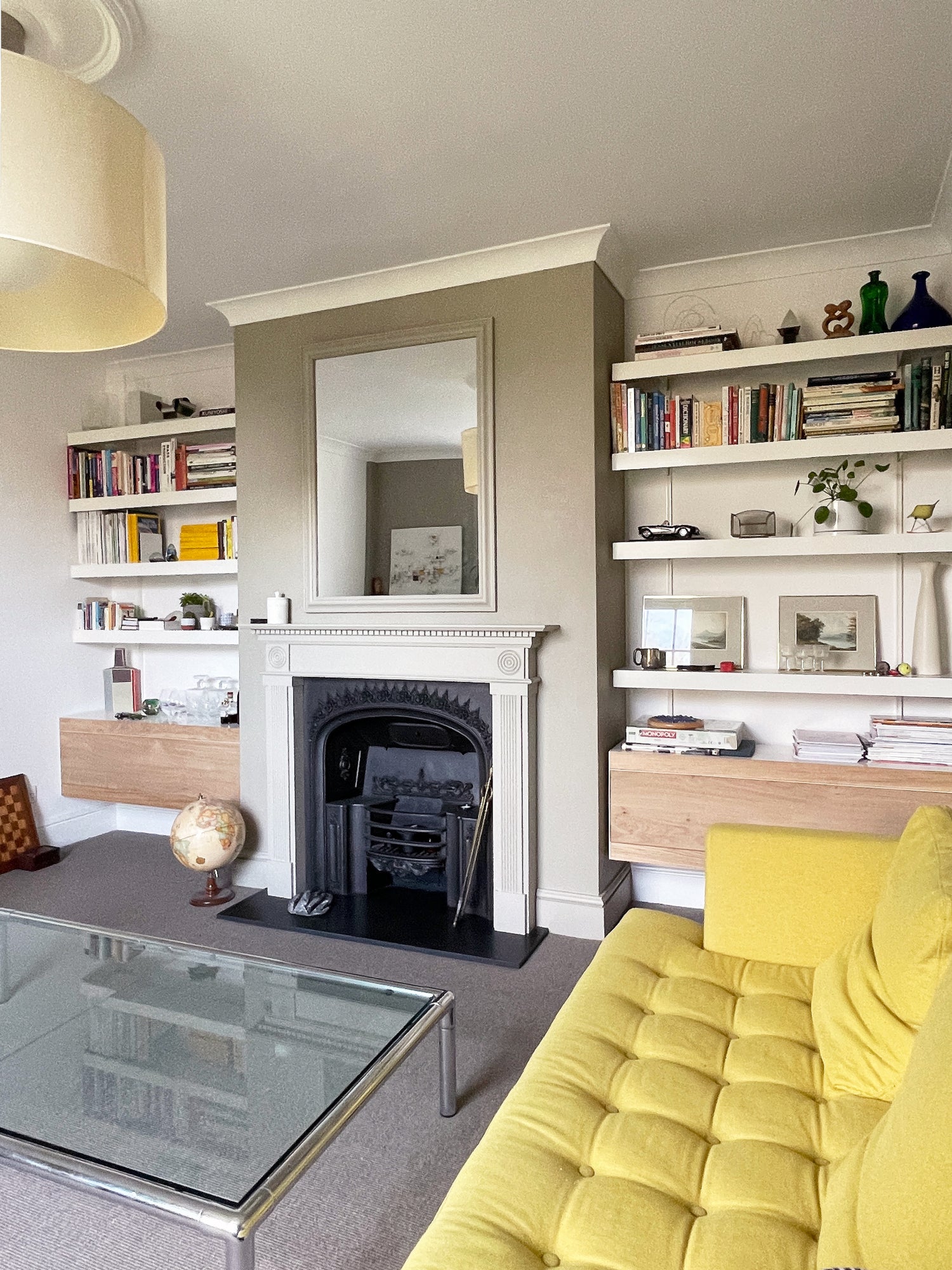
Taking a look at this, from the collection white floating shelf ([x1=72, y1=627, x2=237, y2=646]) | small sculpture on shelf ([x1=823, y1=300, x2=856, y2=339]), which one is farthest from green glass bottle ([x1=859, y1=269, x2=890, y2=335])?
white floating shelf ([x1=72, y1=627, x2=237, y2=646])

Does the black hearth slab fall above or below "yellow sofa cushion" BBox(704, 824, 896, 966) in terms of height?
below

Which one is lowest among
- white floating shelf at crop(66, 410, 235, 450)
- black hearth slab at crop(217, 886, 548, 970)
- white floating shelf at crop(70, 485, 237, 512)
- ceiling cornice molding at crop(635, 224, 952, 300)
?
black hearth slab at crop(217, 886, 548, 970)

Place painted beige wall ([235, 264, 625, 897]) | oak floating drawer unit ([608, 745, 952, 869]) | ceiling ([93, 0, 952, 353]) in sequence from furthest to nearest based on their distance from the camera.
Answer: painted beige wall ([235, 264, 625, 897]) < oak floating drawer unit ([608, 745, 952, 869]) < ceiling ([93, 0, 952, 353])

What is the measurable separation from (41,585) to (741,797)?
3534mm

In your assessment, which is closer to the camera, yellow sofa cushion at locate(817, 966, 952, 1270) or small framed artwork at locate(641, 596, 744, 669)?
yellow sofa cushion at locate(817, 966, 952, 1270)

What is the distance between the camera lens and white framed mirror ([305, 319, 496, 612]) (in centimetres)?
329

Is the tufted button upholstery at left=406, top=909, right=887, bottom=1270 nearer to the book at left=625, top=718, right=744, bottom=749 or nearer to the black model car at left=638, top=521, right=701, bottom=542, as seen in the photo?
the book at left=625, top=718, right=744, bottom=749

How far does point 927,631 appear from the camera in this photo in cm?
295

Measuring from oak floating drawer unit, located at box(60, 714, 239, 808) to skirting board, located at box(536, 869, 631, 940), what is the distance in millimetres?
1555

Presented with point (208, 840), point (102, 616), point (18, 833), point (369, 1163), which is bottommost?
point (369, 1163)

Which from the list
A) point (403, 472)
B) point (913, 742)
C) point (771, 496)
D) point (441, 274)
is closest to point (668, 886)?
point (913, 742)

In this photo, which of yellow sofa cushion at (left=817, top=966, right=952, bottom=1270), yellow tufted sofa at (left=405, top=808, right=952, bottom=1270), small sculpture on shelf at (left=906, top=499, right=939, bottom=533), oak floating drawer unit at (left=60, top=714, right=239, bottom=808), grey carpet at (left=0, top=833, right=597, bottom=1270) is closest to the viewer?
yellow sofa cushion at (left=817, top=966, right=952, bottom=1270)

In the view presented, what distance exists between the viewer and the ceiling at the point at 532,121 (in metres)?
1.95

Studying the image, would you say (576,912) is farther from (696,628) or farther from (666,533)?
(666,533)
